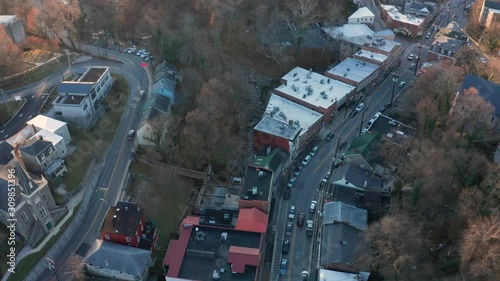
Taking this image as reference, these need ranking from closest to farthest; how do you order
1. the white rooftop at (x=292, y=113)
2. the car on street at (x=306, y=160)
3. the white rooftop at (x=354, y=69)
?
the car on street at (x=306, y=160)
the white rooftop at (x=292, y=113)
the white rooftop at (x=354, y=69)

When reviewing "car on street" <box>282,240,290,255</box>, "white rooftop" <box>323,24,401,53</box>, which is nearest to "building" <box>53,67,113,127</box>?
"car on street" <box>282,240,290,255</box>

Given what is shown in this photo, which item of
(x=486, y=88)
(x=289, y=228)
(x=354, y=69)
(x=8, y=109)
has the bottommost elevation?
(x=289, y=228)

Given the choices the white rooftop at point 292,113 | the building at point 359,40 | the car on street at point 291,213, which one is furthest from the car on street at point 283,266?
the building at point 359,40

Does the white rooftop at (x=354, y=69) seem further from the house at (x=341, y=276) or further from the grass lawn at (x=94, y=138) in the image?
the house at (x=341, y=276)

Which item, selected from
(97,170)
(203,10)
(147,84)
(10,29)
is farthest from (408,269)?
(10,29)

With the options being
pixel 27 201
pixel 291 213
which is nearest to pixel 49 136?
pixel 27 201

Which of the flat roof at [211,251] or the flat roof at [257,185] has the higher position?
the flat roof at [257,185]

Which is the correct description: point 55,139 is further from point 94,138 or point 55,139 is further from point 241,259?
point 241,259
